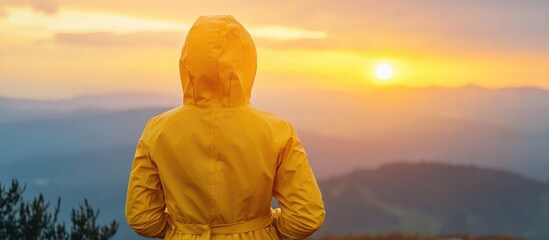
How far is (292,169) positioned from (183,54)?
2.91ft

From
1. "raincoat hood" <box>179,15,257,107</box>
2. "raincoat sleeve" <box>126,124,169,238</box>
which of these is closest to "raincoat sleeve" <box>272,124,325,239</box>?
"raincoat hood" <box>179,15,257,107</box>

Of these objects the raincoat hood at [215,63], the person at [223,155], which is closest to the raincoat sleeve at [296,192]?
the person at [223,155]

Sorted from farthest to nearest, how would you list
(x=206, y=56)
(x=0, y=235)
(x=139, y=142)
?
(x=0, y=235) < (x=139, y=142) < (x=206, y=56)

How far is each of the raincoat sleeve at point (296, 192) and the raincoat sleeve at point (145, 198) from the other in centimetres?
72

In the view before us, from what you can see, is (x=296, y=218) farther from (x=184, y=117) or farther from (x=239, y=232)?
(x=184, y=117)

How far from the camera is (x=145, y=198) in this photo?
14.5 feet

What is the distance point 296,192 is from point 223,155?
0.48m

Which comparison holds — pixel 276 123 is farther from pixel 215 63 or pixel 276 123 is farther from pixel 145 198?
pixel 145 198

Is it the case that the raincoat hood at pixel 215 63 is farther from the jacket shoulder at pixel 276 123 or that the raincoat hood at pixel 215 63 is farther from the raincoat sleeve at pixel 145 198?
the raincoat sleeve at pixel 145 198

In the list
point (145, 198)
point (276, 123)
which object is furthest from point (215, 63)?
point (145, 198)

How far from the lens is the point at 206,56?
405 centimetres

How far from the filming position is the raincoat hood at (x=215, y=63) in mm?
4059

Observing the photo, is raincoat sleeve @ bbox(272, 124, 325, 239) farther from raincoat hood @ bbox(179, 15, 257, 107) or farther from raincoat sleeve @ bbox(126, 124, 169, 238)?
raincoat sleeve @ bbox(126, 124, 169, 238)

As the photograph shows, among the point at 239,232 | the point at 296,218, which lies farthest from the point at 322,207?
the point at 239,232
